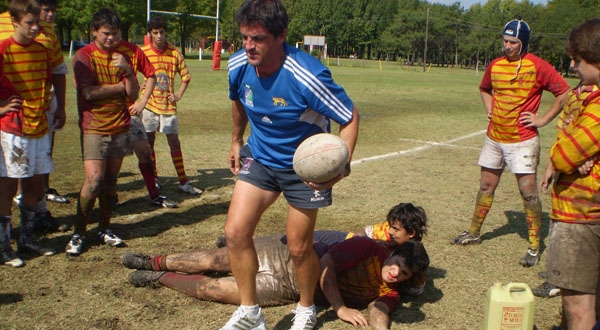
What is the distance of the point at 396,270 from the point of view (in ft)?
14.6

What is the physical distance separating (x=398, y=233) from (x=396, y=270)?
1.49 feet

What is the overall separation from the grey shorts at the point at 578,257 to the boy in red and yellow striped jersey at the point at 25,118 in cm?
462

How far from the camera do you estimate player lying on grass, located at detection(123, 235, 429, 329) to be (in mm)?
4477

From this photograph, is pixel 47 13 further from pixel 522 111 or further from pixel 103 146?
pixel 522 111

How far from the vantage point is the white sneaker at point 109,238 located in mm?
5852

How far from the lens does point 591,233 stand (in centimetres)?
364

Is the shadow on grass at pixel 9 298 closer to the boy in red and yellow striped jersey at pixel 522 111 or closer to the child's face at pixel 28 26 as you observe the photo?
the child's face at pixel 28 26

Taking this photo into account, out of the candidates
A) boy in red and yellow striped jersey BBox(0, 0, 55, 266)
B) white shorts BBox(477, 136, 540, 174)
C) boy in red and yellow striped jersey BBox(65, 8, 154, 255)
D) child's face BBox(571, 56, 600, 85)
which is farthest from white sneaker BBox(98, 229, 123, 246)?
child's face BBox(571, 56, 600, 85)

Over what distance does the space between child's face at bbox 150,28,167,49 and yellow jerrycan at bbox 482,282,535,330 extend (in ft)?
20.5

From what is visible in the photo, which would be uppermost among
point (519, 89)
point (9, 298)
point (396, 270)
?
point (519, 89)

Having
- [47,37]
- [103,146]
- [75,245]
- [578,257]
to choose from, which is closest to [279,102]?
[578,257]

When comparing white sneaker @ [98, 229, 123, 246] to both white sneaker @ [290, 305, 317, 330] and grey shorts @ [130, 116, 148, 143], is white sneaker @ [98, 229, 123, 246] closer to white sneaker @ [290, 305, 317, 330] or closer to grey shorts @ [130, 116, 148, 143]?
grey shorts @ [130, 116, 148, 143]

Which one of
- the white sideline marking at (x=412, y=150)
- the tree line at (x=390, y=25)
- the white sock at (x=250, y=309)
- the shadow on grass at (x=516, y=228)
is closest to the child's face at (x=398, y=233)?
the white sock at (x=250, y=309)

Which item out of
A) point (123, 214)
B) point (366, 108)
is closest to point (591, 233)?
point (123, 214)
